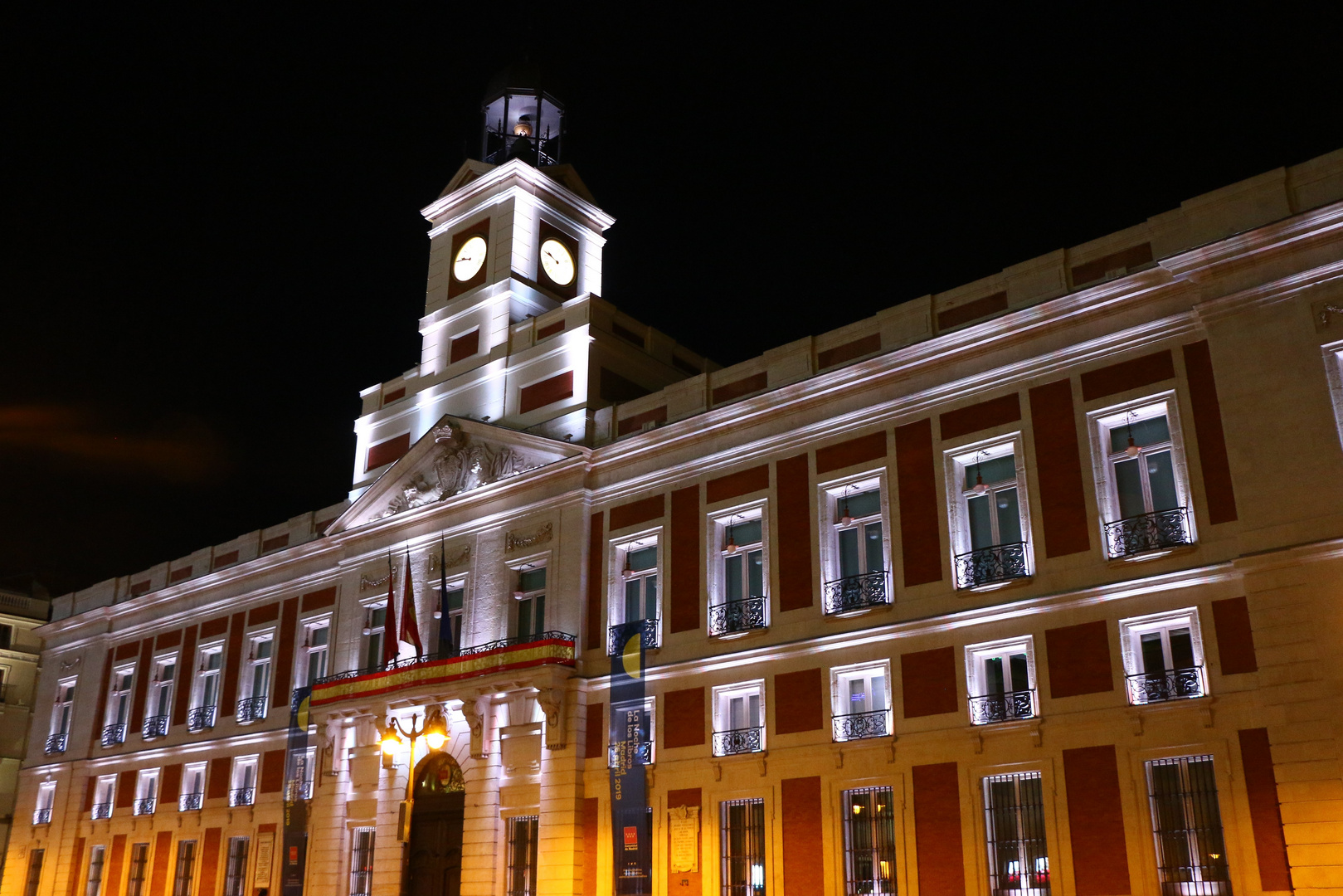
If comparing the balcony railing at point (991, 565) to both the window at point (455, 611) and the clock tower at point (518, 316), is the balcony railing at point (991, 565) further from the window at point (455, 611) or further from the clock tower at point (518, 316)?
the window at point (455, 611)

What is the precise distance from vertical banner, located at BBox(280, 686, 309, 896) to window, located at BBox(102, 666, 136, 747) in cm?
997

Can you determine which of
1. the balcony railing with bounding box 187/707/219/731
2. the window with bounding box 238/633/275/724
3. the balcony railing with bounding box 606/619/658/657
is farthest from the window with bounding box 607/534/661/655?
the balcony railing with bounding box 187/707/219/731

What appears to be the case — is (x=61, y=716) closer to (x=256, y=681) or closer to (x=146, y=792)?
(x=146, y=792)

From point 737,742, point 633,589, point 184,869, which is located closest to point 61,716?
point 184,869

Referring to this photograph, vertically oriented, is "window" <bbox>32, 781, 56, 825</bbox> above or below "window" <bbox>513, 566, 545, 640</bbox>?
below

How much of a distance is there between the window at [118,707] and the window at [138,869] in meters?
3.84

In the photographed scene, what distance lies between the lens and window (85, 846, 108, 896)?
35750 mm

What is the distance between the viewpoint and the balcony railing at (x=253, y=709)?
1307 inches

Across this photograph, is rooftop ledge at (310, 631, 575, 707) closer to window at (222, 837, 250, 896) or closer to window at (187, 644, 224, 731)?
window at (222, 837, 250, 896)

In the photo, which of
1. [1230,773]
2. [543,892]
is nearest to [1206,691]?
[1230,773]

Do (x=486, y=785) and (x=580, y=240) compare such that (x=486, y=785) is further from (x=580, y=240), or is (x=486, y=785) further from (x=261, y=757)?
(x=580, y=240)

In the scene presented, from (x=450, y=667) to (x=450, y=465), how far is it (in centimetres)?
562

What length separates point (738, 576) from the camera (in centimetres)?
2425

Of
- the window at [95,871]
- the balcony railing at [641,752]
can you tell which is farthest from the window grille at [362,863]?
the window at [95,871]
